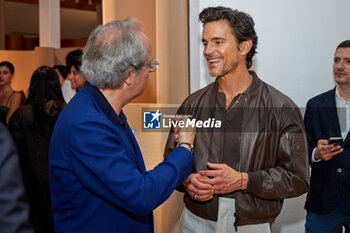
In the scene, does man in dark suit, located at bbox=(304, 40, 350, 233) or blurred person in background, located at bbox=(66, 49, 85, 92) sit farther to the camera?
blurred person in background, located at bbox=(66, 49, 85, 92)

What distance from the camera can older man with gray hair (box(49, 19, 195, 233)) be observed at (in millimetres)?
1345

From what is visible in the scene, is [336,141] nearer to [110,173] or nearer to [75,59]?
[110,173]

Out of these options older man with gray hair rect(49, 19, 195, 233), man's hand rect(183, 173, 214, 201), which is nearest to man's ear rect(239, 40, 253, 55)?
older man with gray hair rect(49, 19, 195, 233)

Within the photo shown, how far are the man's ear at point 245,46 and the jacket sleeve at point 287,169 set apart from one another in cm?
41

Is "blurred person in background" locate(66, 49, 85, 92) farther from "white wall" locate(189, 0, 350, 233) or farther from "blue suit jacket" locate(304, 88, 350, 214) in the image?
"blue suit jacket" locate(304, 88, 350, 214)

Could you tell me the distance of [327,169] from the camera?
7.37 ft

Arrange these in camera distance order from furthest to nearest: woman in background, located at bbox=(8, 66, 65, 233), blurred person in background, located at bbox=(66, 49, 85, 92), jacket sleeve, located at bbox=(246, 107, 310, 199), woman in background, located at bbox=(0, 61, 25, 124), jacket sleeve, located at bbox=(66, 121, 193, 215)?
1. woman in background, located at bbox=(0, 61, 25, 124)
2. blurred person in background, located at bbox=(66, 49, 85, 92)
3. woman in background, located at bbox=(8, 66, 65, 233)
4. jacket sleeve, located at bbox=(246, 107, 310, 199)
5. jacket sleeve, located at bbox=(66, 121, 193, 215)

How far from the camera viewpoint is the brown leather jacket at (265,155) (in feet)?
5.96

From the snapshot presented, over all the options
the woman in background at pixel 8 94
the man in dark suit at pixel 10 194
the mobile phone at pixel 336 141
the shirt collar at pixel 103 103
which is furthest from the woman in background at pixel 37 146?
the man in dark suit at pixel 10 194

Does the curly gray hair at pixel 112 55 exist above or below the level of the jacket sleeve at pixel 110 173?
above

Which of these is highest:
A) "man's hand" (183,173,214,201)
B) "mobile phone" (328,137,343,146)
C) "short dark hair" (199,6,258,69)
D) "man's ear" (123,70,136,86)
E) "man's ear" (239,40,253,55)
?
"short dark hair" (199,6,258,69)

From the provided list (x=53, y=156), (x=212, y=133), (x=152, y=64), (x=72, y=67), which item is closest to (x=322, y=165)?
(x=212, y=133)

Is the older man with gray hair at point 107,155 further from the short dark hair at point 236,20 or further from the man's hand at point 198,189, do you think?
the short dark hair at point 236,20

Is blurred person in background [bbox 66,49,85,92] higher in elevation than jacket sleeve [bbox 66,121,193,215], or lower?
higher
